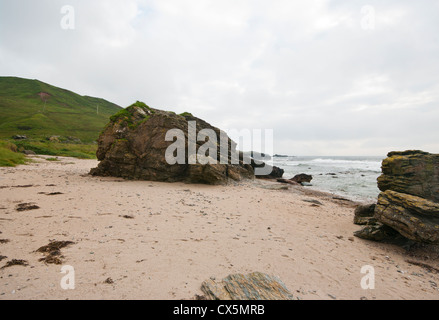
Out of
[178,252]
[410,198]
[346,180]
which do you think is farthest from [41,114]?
[410,198]

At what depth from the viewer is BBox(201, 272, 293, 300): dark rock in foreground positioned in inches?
168

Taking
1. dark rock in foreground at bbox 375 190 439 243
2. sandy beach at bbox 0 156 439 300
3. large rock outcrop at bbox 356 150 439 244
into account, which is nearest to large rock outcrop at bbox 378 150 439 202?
large rock outcrop at bbox 356 150 439 244

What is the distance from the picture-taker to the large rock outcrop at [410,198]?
7.54m

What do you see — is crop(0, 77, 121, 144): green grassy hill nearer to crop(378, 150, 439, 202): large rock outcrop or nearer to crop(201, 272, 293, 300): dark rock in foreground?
crop(201, 272, 293, 300): dark rock in foreground

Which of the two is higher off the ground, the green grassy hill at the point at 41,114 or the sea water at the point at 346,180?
the green grassy hill at the point at 41,114

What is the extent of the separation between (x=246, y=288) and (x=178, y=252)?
7.72 feet

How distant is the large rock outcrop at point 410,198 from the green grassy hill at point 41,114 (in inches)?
3020

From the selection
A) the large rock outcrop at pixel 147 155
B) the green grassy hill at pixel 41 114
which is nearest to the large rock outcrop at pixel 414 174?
the large rock outcrop at pixel 147 155

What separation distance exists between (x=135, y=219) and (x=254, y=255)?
202 inches

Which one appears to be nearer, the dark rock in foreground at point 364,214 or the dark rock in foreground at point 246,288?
the dark rock in foreground at point 246,288

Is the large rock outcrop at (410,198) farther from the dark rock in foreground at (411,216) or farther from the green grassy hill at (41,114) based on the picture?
the green grassy hill at (41,114)

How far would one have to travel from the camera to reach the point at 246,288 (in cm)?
450
